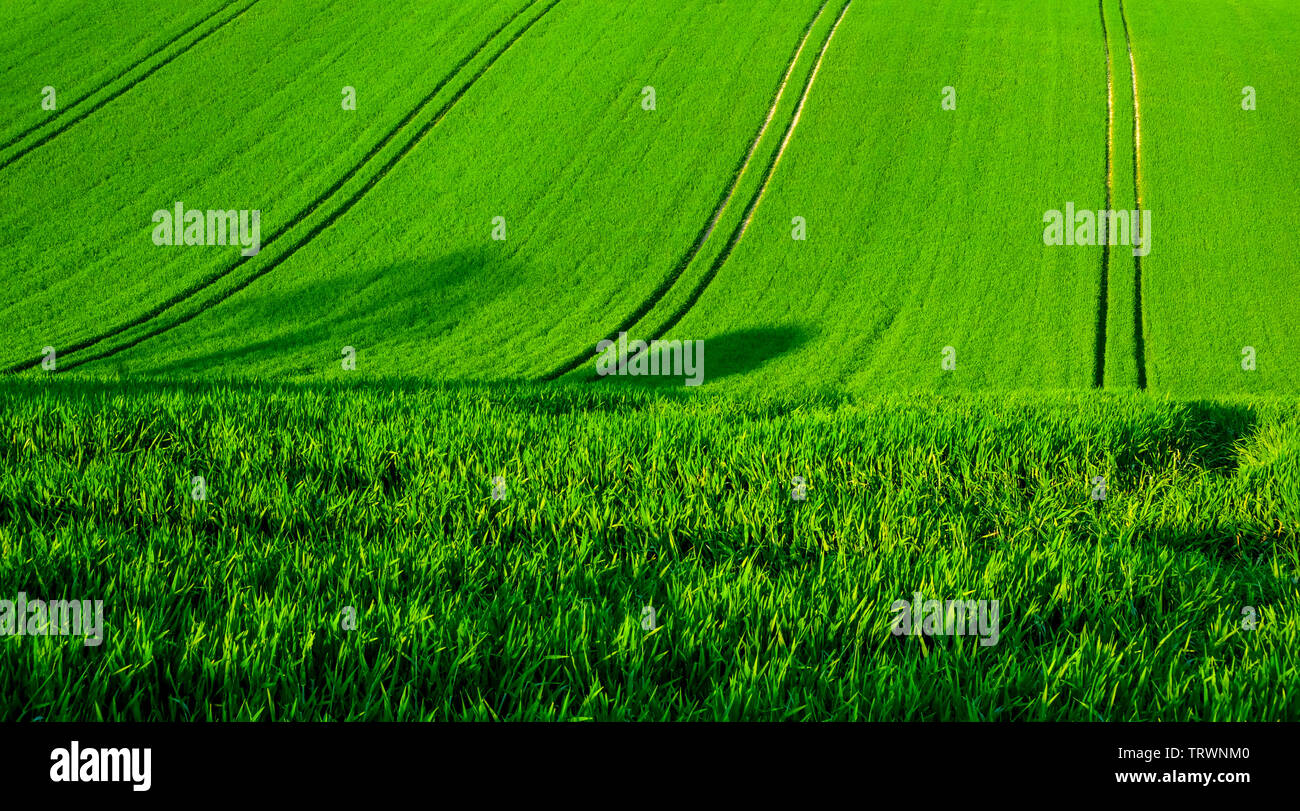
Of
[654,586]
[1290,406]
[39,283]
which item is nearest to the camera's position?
[654,586]

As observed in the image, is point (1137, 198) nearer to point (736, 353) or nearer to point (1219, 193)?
point (1219, 193)

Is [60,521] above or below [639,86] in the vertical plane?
below

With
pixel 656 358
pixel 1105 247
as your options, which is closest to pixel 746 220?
pixel 656 358

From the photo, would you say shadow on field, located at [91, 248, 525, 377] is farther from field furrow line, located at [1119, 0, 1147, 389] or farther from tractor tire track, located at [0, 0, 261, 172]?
field furrow line, located at [1119, 0, 1147, 389]

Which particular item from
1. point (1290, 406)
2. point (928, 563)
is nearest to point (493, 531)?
point (928, 563)
